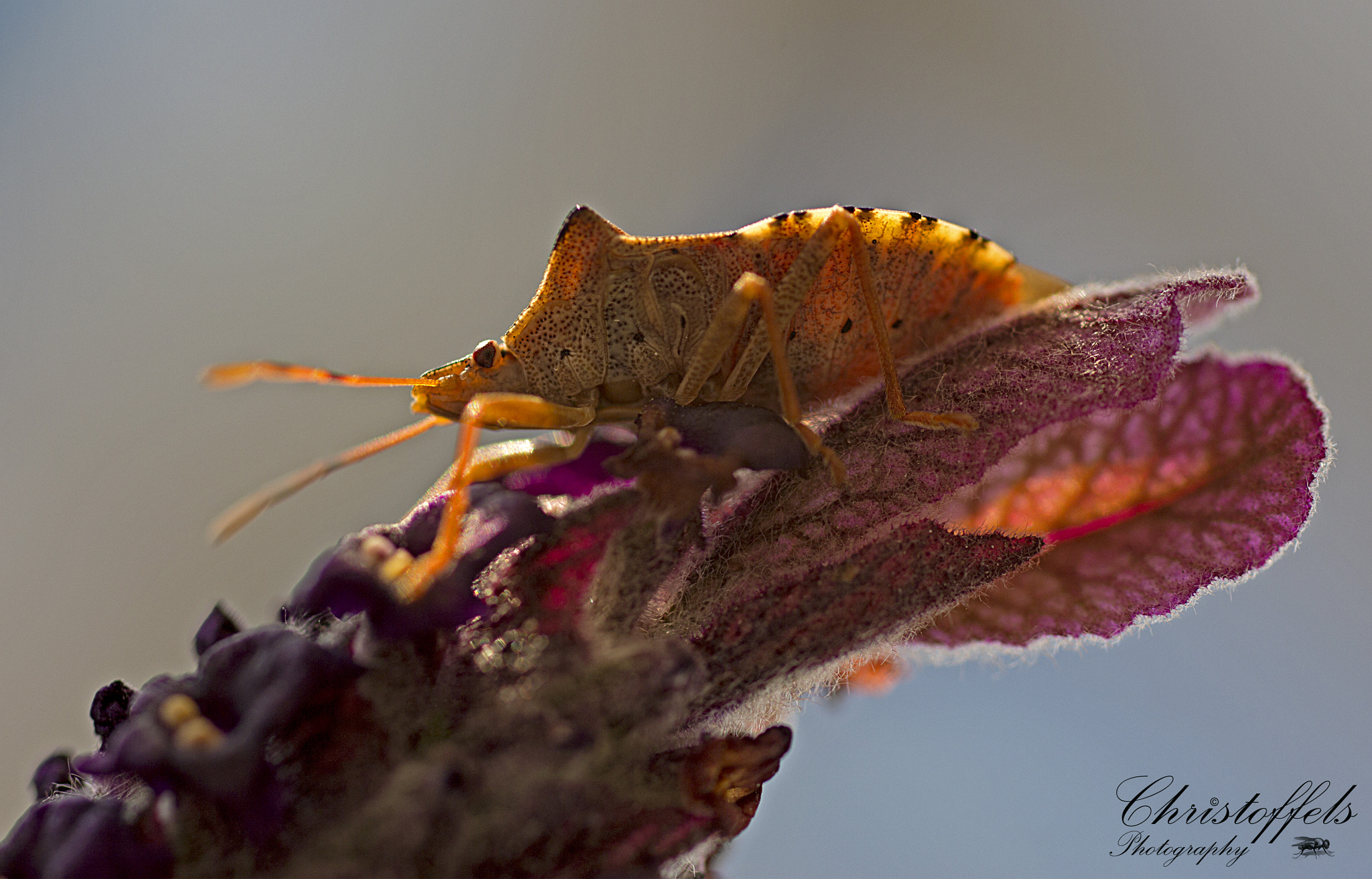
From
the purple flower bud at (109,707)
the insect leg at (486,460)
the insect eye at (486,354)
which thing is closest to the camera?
the insect leg at (486,460)

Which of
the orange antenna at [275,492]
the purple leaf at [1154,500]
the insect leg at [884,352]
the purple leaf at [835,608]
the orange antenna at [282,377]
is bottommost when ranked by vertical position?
the purple leaf at [1154,500]

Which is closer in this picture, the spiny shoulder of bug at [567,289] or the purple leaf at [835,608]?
the purple leaf at [835,608]

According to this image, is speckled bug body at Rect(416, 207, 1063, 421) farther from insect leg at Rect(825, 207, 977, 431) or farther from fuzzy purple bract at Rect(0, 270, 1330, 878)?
fuzzy purple bract at Rect(0, 270, 1330, 878)

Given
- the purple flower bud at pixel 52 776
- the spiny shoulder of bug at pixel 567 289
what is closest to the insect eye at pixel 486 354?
the spiny shoulder of bug at pixel 567 289

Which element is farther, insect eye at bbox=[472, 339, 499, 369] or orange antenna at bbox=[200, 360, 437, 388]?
insect eye at bbox=[472, 339, 499, 369]

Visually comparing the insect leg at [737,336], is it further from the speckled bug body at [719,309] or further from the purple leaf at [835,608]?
the purple leaf at [835,608]

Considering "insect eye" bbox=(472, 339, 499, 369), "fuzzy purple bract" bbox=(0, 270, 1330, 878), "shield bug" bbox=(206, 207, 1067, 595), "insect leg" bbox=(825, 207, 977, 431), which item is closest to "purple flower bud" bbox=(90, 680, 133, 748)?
"fuzzy purple bract" bbox=(0, 270, 1330, 878)

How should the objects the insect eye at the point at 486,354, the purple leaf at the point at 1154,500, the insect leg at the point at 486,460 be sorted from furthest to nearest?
the insect eye at the point at 486,354
the purple leaf at the point at 1154,500
the insect leg at the point at 486,460
